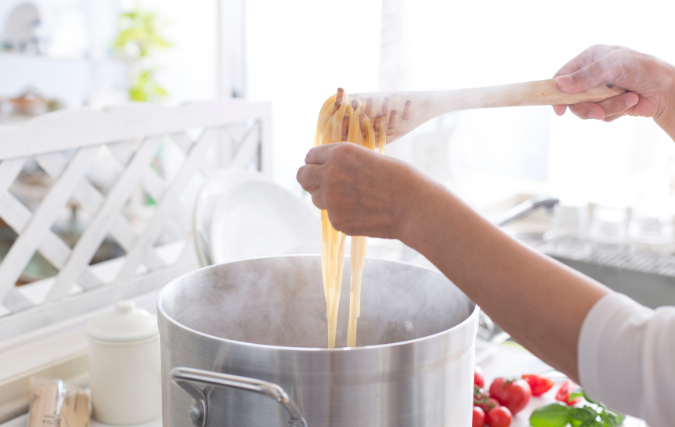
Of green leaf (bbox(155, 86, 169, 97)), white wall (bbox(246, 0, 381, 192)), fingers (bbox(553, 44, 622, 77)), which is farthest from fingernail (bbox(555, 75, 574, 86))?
green leaf (bbox(155, 86, 169, 97))

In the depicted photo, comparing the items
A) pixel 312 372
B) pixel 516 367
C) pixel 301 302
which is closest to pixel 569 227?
pixel 516 367

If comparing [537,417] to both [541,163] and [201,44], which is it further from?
[201,44]

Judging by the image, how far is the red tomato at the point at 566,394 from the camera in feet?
3.75

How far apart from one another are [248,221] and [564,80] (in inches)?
34.4

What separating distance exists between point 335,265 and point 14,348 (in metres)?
0.73

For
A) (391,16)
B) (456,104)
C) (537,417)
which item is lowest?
(537,417)

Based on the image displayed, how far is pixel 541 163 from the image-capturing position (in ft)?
9.39

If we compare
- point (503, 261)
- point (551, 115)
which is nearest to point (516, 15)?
point (551, 115)

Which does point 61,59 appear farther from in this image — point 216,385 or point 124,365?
point 216,385

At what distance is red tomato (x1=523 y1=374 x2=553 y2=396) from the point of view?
4.02 feet

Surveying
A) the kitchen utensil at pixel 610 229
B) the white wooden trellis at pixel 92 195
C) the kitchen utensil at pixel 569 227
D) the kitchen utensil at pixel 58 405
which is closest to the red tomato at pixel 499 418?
the kitchen utensil at pixel 58 405

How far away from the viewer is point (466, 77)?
238 centimetres

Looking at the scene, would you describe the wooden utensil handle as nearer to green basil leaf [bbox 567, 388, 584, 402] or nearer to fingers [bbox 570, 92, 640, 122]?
fingers [bbox 570, 92, 640, 122]

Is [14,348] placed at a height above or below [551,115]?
below
